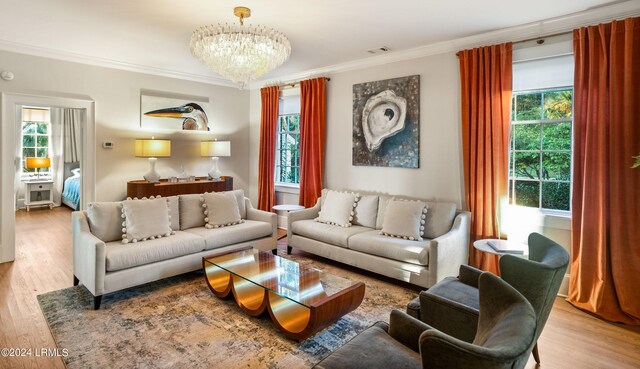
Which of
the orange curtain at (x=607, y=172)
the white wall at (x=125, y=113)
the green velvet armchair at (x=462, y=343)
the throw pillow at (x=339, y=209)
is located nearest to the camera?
the green velvet armchair at (x=462, y=343)

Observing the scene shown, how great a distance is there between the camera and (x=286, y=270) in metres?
3.17

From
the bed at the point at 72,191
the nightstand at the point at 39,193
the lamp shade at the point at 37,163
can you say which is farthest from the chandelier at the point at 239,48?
the lamp shade at the point at 37,163

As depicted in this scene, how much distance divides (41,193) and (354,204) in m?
7.74

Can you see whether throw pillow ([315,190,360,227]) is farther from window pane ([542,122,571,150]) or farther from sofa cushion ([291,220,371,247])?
window pane ([542,122,571,150])

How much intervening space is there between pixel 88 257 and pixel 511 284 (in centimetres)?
332

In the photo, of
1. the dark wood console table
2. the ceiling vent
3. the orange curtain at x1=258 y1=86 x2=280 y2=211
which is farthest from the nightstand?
the ceiling vent

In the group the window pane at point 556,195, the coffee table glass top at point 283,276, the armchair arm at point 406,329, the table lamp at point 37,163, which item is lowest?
the coffee table glass top at point 283,276

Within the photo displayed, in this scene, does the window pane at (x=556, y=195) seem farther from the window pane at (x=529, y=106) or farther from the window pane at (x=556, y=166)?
the window pane at (x=529, y=106)

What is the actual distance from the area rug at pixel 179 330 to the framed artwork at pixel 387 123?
5.95 ft

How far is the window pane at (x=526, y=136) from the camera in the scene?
3.67 meters

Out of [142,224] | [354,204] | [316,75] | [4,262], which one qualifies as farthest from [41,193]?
[354,204]

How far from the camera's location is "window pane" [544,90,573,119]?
11.4ft

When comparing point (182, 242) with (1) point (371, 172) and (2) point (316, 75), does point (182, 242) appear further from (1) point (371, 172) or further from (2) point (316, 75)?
(2) point (316, 75)

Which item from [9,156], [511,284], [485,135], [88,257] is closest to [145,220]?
[88,257]
